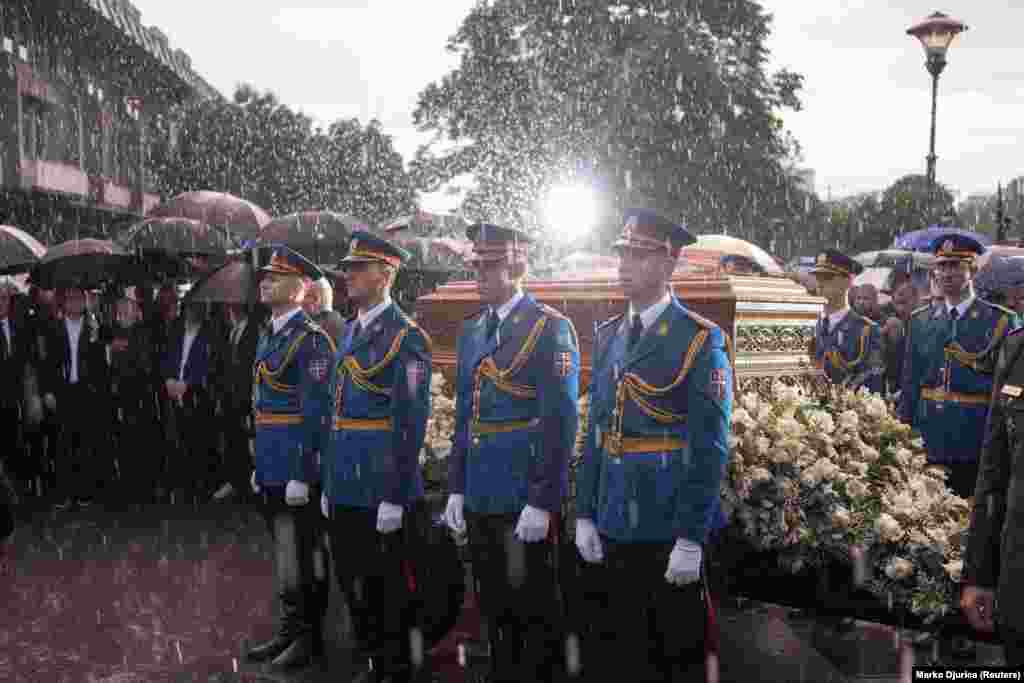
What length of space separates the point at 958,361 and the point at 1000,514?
10.2 feet

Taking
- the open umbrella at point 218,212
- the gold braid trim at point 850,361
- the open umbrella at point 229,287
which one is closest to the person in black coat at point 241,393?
the open umbrella at point 229,287

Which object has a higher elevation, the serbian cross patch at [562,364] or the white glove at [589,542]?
the serbian cross patch at [562,364]


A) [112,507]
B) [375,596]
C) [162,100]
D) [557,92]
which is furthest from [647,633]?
[162,100]

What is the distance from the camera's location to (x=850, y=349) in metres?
6.56

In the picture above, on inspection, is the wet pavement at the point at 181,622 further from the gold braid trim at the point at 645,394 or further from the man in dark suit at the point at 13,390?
the man in dark suit at the point at 13,390

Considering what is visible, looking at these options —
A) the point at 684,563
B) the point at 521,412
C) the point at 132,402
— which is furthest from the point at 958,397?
the point at 132,402

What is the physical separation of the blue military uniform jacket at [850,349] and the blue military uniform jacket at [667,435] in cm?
328

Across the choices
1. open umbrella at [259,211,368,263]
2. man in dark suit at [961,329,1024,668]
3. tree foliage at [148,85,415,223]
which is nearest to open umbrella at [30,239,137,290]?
open umbrella at [259,211,368,263]

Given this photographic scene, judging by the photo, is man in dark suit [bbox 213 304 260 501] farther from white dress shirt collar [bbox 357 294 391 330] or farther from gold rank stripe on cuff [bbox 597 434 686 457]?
gold rank stripe on cuff [bbox 597 434 686 457]

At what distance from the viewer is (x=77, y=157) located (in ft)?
68.1

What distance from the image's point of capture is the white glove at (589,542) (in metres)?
3.60

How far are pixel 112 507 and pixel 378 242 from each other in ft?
18.4

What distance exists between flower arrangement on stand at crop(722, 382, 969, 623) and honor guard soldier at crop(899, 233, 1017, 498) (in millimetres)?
1069

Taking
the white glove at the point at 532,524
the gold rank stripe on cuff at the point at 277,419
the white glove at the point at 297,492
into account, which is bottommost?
the white glove at the point at 297,492
